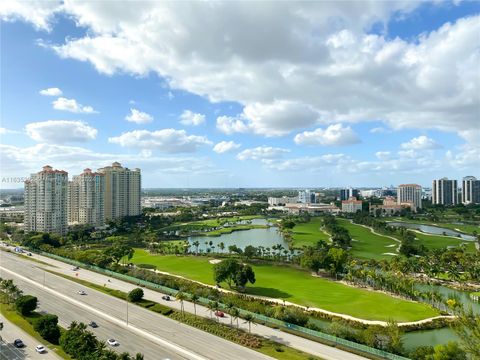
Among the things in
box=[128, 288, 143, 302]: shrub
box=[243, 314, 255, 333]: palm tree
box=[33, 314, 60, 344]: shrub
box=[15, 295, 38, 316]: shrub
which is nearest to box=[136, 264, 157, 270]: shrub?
box=[128, 288, 143, 302]: shrub

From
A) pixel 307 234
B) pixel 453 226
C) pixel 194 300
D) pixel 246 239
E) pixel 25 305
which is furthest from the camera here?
pixel 453 226

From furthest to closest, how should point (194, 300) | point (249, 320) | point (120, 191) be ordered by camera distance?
point (120, 191), point (194, 300), point (249, 320)

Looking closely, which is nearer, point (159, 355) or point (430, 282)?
point (159, 355)

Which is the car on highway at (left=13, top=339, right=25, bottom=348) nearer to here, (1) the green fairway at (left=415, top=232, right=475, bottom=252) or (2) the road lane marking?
(2) the road lane marking

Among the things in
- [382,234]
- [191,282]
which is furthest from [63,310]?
[382,234]

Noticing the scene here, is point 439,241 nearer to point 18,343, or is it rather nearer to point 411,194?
point 18,343

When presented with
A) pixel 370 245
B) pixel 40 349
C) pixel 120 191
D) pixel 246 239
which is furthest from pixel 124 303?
pixel 120 191

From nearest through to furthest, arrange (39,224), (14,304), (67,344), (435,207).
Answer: (67,344)
(14,304)
(39,224)
(435,207)

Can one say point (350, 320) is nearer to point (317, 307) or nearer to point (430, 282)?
point (317, 307)
